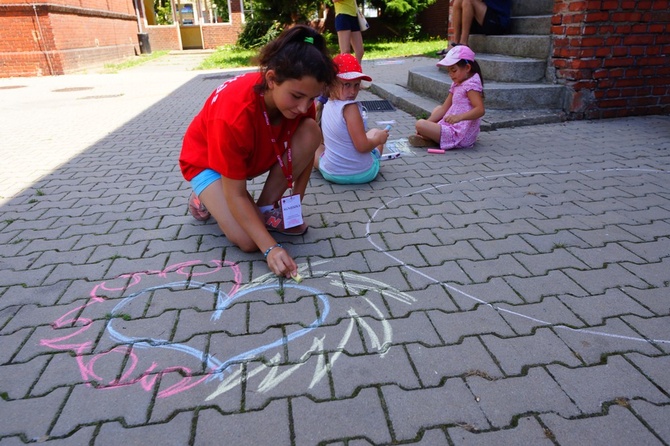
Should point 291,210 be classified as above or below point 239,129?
below

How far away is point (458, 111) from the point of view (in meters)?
4.28

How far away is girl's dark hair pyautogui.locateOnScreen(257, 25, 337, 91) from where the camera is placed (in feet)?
6.69

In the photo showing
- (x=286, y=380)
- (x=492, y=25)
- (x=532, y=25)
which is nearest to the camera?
(x=286, y=380)

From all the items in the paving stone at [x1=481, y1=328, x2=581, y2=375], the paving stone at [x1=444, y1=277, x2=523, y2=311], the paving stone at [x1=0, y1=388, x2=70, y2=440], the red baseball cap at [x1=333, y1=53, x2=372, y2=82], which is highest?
the red baseball cap at [x1=333, y1=53, x2=372, y2=82]

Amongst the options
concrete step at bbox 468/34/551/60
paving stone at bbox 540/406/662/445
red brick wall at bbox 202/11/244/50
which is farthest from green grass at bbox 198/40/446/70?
paving stone at bbox 540/406/662/445

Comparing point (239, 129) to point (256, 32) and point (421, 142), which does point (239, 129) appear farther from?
point (256, 32)

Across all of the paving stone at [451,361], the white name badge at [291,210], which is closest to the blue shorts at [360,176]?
the white name badge at [291,210]

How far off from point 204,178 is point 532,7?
525cm

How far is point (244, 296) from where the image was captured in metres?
2.17

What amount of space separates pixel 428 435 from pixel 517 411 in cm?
30

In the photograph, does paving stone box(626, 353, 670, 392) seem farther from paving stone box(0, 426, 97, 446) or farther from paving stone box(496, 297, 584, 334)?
paving stone box(0, 426, 97, 446)

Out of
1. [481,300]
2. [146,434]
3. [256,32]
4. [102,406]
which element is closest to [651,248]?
[481,300]

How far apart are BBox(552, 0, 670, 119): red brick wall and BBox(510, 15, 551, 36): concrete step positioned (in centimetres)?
36

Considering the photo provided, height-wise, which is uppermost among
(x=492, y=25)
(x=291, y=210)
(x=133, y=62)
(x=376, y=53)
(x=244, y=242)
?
(x=492, y=25)
